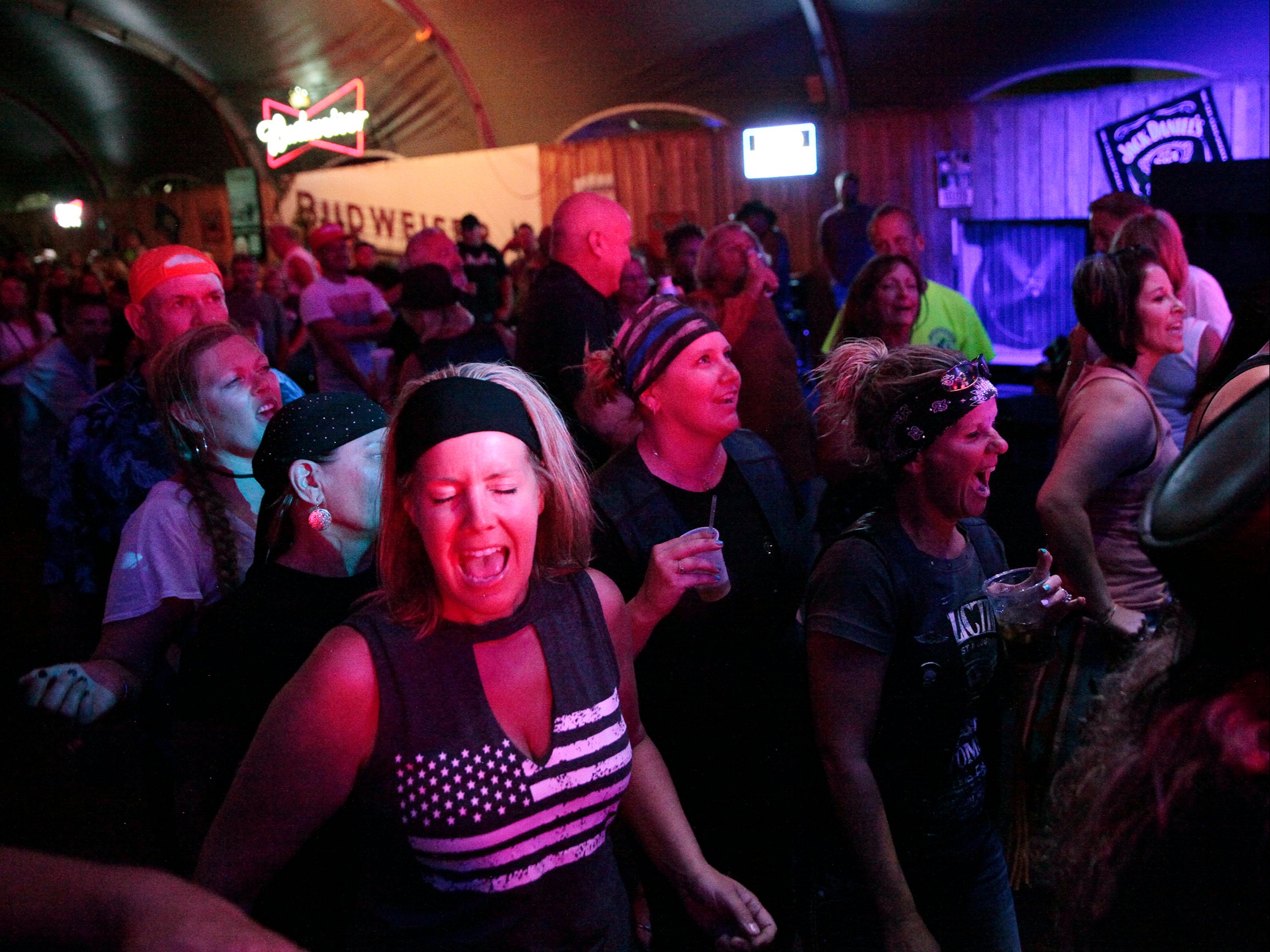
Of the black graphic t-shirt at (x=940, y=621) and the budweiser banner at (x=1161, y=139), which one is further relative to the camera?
the budweiser banner at (x=1161, y=139)

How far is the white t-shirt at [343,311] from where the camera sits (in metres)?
6.20

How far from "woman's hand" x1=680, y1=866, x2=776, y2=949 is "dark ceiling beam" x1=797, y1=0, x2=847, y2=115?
38.8 ft

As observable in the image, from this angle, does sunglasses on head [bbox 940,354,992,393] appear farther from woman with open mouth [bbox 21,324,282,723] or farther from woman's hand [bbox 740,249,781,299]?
woman's hand [bbox 740,249,781,299]

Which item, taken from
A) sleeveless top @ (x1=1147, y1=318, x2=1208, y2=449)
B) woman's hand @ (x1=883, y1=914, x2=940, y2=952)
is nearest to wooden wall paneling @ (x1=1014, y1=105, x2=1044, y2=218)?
sleeveless top @ (x1=1147, y1=318, x2=1208, y2=449)

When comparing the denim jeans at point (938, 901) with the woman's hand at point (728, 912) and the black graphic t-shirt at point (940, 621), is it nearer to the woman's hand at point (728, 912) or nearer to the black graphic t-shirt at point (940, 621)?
the black graphic t-shirt at point (940, 621)

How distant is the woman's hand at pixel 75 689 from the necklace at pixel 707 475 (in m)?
1.28

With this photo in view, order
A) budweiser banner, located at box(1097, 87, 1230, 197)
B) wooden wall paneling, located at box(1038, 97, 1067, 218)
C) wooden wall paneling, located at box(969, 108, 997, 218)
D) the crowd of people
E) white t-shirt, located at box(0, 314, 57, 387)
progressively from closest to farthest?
the crowd of people, white t-shirt, located at box(0, 314, 57, 387), budweiser banner, located at box(1097, 87, 1230, 197), wooden wall paneling, located at box(1038, 97, 1067, 218), wooden wall paneling, located at box(969, 108, 997, 218)

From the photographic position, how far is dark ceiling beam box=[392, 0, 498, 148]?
1456 cm

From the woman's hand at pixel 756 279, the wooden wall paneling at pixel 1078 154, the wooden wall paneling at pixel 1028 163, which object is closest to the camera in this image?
the woman's hand at pixel 756 279

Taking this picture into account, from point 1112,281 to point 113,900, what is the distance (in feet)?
9.67

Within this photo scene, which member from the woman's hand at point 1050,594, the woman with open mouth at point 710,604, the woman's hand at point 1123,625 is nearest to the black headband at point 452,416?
the woman with open mouth at point 710,604

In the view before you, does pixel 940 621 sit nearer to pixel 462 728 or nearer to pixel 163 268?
pixel 462 728

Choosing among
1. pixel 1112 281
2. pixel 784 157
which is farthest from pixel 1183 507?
pixel 784 157

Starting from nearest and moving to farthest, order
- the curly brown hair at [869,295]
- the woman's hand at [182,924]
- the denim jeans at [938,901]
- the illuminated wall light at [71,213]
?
the woman's hand at [182,924], the denim jeans at [938,901], the curly brown hair at [869,295], the illuminated wall light at [71,213]
